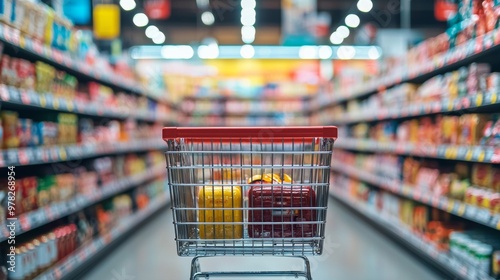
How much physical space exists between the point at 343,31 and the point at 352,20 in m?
1.01

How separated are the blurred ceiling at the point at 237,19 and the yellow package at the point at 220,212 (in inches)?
436

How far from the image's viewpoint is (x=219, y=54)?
13.6 metres

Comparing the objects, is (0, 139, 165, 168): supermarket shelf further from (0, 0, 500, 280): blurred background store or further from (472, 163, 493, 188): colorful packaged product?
(472, 163, 493, 188): colorful packaged product

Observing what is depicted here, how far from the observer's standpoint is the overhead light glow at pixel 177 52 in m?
13.4

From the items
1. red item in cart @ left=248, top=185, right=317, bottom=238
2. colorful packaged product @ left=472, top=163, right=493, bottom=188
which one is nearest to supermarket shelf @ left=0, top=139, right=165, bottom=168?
red item in cart @ left=248, top=185, right=317, bottom=238

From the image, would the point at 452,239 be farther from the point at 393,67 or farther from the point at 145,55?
the point at 145,55

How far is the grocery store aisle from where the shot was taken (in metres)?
3.58

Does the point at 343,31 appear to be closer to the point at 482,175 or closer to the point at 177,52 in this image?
the point at 177,52

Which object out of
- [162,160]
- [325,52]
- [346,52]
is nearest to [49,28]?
[162,160]

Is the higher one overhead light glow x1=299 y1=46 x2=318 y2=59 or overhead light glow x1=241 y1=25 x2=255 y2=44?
overhead light glow x1=241 y1=25 x2=255 y2=44

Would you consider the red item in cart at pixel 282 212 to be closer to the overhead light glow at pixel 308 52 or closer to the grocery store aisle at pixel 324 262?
the grocery store aisle at pixel 324 262

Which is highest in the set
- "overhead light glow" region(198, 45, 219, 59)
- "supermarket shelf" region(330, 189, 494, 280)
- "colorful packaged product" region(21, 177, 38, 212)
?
"overhead light glow" region(198, 45, 219, 59)

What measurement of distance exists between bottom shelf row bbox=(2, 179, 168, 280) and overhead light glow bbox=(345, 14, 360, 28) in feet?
33.2

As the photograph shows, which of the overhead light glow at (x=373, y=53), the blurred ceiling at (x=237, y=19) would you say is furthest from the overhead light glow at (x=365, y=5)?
the overhead light glow at (x=373, y=53)
